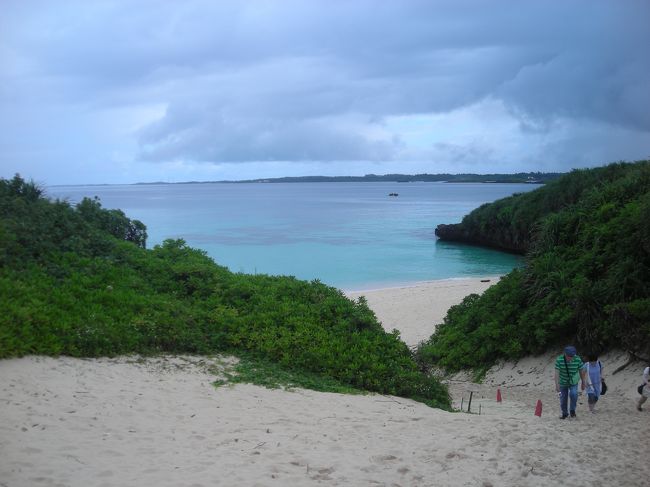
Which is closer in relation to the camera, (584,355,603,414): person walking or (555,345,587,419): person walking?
(555,345,587,419): person walking

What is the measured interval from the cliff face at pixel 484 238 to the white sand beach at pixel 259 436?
3933cm

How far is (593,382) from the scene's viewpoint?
9.26m

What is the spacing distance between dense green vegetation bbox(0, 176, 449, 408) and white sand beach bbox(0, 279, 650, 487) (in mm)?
526

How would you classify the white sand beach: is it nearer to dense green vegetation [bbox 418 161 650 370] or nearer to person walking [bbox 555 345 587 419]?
person walking [bbox 555 345 587 419]

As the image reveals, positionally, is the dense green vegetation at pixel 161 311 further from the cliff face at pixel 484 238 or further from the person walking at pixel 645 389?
the cliff face at pixel 484 238

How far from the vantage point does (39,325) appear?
891 centimetres

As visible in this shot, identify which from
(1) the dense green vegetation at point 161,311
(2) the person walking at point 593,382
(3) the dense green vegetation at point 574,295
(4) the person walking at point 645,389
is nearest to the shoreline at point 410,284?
(3) the dense green vegetation at point 574,295

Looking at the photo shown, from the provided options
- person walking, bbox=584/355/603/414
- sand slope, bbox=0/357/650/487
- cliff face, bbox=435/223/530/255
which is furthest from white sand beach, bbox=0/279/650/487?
cliff face, bbox=435/223/530/255

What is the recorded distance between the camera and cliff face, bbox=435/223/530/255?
156 feet

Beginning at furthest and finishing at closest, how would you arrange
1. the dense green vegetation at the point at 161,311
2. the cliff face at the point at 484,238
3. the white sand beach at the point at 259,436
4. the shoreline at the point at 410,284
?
the cliff face at the point at 484,238
the shoreline at the point at 410,284
the dense green vegetation at the point at 161,311
the white sand beach at the point at 259,436

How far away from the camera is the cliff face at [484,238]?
47531 mm

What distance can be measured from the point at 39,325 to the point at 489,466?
6921 mm

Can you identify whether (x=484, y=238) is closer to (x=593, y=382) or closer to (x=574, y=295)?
(x=574, y=295)

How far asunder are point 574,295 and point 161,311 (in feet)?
28.5
